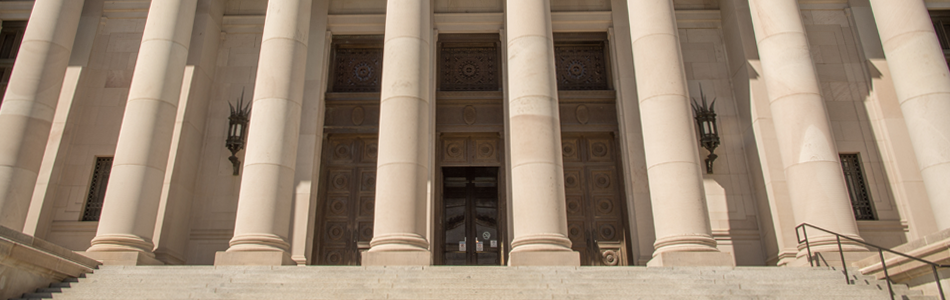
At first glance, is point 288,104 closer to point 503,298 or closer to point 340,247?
point 340,247

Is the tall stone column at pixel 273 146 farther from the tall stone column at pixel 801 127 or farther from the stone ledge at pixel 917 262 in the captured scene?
the stone ledge at pixel 917 262

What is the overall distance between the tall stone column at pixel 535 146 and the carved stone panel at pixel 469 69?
5107 millimetres

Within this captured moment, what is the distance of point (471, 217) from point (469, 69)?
522 centimetres

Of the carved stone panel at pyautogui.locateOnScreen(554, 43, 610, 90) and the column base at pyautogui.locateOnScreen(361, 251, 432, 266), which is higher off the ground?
the carved stone panel at pyautogui.locateOnScreen(554, 43, 610, 90)

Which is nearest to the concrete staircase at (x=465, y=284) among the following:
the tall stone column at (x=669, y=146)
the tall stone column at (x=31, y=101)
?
the tall stone column at (x=669, y=146)

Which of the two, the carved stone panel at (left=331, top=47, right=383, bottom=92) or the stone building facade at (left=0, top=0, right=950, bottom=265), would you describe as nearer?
the stone building facade at (left=0, top=0, right=950, bottom=265)

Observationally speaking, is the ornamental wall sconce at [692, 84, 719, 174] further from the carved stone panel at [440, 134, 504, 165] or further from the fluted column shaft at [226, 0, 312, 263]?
the fluted column shaft at [226, 0, 312, 263]

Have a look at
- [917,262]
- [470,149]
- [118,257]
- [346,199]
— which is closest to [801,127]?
[917,262]

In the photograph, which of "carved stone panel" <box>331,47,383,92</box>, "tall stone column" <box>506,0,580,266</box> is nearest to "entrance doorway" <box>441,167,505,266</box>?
"carved stone panel" <box>331,47,383,92</box>

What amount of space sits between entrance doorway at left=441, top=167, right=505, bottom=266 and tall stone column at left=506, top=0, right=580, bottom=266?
516cm

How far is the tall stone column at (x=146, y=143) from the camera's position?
15617mm

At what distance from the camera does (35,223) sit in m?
19.1

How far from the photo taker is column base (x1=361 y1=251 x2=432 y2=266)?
1462 cm

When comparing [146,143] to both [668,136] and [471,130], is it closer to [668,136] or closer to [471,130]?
[471,130]
